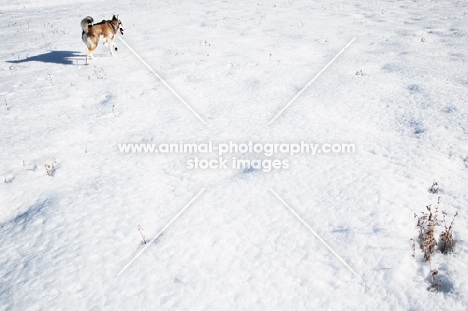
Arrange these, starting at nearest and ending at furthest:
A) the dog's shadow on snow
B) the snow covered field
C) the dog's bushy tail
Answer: the snow covered field → the dog's bushy tail → the dog's shadow on snow

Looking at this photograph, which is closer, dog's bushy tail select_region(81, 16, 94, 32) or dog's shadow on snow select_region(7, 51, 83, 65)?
dog's bushy tail select_region(81, 16, 94, 32)

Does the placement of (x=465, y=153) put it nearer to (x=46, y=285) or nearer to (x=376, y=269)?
(x=376, y=269)

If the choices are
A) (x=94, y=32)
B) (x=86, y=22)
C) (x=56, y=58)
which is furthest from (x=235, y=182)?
(x=56, y=58)

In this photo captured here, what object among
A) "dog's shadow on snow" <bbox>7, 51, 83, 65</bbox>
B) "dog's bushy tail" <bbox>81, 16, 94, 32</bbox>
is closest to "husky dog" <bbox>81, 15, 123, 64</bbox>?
"dog's bushy tail" <bbox>81, 16, 94, 32</bbox>

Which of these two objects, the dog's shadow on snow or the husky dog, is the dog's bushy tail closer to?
the husky dog

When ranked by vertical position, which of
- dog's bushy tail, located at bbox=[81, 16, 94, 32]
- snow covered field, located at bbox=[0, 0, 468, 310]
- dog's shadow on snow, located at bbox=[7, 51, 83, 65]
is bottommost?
snow covered field, located at bbox=[0, 0, 468, 310]

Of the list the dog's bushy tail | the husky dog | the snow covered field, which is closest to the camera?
the snow covered field

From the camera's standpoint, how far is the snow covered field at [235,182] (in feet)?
12.1

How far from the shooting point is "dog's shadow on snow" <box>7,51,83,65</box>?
497 inches

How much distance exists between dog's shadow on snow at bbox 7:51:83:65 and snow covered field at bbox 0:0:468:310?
22cm

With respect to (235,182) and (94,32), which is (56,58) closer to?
(94,32)

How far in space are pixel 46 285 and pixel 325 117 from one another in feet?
20.6

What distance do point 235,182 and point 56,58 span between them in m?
11.5

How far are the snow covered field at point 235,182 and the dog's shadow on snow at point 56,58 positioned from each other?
0.22 metres
